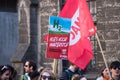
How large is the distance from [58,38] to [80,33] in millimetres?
1127

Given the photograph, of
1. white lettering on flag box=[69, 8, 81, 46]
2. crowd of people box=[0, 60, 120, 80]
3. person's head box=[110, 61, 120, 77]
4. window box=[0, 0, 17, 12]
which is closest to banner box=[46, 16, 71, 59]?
crowd of people box=[0, 60, 120, 80]

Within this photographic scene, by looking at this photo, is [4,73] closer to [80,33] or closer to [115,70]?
[115,70]

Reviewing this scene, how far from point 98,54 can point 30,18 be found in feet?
10.3

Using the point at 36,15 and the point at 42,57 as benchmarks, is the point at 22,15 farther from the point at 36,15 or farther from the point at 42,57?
the point at 42,57

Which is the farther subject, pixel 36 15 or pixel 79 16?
pixel 36 15

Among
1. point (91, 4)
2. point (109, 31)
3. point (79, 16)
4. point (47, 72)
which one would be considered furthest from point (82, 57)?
point (91, 4)

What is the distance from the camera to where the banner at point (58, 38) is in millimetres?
10938

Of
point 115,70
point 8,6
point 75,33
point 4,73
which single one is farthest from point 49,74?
point 8,6

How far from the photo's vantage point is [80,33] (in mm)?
10016

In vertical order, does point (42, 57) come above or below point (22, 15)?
below

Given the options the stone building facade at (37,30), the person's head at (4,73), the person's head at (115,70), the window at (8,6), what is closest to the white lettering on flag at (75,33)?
the person's head at (115,70)

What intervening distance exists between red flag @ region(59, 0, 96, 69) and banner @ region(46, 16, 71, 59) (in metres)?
0.56

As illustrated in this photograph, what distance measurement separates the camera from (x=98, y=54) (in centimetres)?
1750

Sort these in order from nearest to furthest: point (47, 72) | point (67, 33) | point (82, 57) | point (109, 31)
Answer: point (47, 72), point (82, 57), point (67, 33), point (109, 31)
